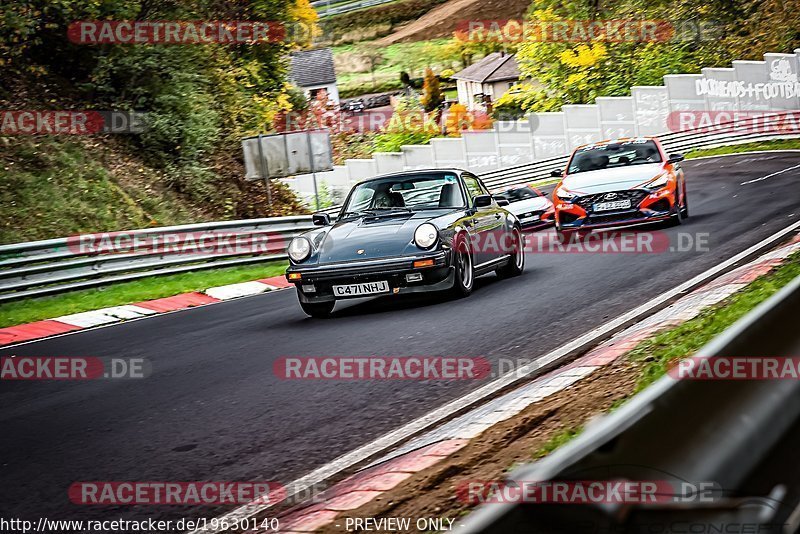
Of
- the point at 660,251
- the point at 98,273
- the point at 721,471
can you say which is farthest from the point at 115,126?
the point at 721,471

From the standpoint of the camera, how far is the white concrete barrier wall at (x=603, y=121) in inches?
1676

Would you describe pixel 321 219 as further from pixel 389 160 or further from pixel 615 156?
pixel 389 160

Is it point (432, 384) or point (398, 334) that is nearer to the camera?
point (432, 384)

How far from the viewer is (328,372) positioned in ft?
24.5

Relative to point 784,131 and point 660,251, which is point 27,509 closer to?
point 660,251

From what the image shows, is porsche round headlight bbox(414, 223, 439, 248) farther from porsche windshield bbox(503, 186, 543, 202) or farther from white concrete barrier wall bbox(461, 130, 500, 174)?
white concrete barrier wall bbox(461, 130, 500, 174)

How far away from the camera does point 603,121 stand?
1865 inches

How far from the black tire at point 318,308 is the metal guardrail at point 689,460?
25.4ft

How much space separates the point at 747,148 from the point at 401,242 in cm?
3245

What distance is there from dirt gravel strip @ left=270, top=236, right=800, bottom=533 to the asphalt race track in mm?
452

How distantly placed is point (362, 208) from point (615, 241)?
483 cm

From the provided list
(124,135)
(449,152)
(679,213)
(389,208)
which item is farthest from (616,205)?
(449,152)

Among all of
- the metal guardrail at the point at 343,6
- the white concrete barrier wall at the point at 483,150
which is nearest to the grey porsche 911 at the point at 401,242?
the white concrete barrier wall at the point at 483,150

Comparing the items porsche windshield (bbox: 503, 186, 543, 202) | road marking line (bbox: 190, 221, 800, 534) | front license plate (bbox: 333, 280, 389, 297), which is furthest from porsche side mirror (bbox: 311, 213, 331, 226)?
porsche windshield (bbox: 503, 186, 543, 202)
